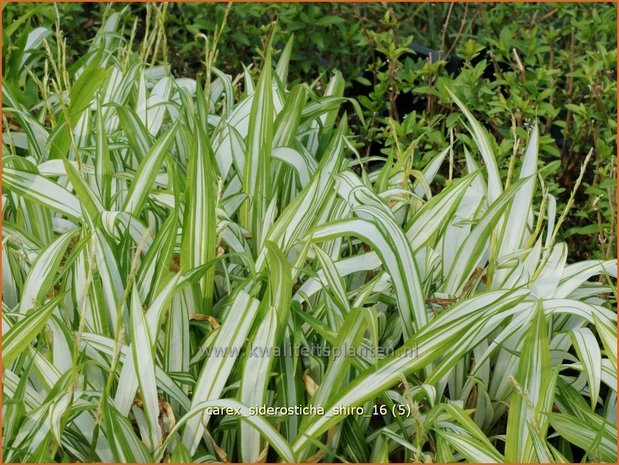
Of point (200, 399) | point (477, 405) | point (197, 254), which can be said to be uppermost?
point (197, 254)

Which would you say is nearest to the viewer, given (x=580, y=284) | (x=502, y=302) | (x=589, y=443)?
(x=589, y=443)

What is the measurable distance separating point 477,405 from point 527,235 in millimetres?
413

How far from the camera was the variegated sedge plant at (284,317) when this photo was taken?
4.63ft

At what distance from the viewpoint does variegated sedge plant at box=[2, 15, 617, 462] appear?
141 cm

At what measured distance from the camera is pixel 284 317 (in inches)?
57.4

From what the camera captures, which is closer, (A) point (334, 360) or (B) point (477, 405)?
(A) point (334, 360)

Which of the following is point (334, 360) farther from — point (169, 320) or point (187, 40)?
point (187, 40)

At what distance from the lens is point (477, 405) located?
1628 millimetres

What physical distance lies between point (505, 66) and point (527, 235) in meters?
1.42

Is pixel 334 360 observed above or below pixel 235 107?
below

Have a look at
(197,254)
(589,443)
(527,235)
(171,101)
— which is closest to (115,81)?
(171,101)

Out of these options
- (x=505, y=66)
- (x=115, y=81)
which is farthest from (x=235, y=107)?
(x=505, y=66)

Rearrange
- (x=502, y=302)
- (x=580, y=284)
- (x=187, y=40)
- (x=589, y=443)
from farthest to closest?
1. (x=187, y=40)
2. (x=580, y=284)
3. (x=502, y=302)
4. (x=589, y=443)

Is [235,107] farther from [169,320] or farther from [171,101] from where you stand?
[169,320]
